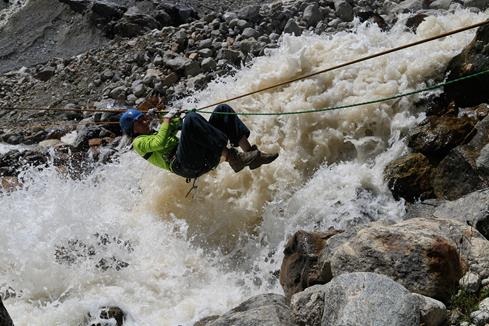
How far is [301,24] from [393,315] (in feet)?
29.4

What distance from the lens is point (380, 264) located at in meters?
4.70

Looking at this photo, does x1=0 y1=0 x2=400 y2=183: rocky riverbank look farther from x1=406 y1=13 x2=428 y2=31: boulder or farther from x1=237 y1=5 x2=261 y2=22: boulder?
x1=406 y1=13 x2=428 y2=31: boulder

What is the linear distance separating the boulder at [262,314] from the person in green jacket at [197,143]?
1.97m

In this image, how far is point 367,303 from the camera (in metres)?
3.96

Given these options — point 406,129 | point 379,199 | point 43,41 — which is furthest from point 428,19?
point 43,41

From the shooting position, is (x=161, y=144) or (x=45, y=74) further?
(x=45, y=74)

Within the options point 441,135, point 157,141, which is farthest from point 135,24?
point 441,135

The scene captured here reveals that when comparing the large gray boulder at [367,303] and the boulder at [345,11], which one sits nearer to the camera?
the large gray boulder at [367,303]

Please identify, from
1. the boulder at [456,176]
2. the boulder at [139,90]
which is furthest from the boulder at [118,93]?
the boulder at [456,176]

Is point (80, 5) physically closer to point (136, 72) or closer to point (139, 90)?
point (136, 72)

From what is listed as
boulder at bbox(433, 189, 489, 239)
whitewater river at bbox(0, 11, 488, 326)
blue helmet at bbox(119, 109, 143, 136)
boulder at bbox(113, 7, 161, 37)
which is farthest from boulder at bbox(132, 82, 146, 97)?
boulder at bbox(433, 189, 489, 239)

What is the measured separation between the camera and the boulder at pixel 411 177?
22.1ft

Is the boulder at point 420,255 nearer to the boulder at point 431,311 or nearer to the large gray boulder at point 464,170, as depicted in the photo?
the boulder at point 431,311

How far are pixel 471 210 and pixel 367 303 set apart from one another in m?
2.17
